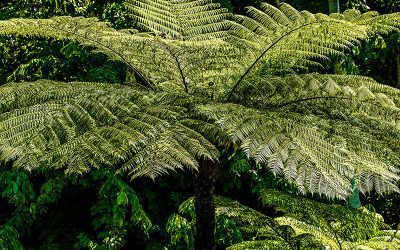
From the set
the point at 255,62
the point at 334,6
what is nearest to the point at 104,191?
the point at 255,62

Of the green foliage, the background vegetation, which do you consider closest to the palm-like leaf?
the background vegetation

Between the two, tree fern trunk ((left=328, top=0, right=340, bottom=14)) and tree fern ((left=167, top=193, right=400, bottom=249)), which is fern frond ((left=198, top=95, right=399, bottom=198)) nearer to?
tree fern ((left=167, top=193, right=400, bottom=249))

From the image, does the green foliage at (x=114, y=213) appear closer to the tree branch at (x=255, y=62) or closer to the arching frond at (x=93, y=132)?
the tree branch at (x=255, y=62)

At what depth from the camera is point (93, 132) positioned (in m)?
1.62

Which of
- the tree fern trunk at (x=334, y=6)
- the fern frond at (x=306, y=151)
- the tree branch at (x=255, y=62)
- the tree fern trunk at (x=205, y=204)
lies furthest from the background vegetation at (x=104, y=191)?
the fern frond at (x=306, y=151)

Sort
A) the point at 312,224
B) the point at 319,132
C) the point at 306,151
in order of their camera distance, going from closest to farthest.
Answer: the point at 306,151, the point at 319,132, the point at 312,224

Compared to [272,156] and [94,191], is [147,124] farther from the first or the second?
[94,191]

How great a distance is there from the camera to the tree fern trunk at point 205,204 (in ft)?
6.51

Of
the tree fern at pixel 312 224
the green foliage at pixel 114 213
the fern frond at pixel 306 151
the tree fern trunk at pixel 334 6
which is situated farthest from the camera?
the tree fern trunk at pixel 334 6

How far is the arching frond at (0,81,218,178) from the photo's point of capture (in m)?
1.51

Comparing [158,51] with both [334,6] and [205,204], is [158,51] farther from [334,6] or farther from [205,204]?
[334,6]

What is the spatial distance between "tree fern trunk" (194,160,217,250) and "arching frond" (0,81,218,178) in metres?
0.30

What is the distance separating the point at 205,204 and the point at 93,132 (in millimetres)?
586

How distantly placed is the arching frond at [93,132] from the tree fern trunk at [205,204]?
0.97 feet
